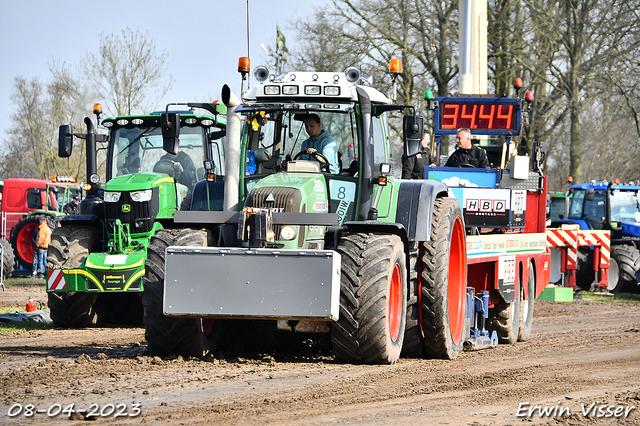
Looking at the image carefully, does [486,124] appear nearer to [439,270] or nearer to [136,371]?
[439,270]

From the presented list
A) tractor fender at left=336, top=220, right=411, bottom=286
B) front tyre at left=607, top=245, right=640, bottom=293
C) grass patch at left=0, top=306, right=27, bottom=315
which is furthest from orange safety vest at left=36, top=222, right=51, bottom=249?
tractor fender at left=336, top=220, right=411, bottom=286

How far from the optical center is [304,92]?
781 centimetres

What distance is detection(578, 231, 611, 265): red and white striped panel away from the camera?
18.4m

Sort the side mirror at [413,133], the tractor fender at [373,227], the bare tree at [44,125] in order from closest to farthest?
1. the tractor fender at [373,227]
2. the side mirror at [413,133]
3. the bare tree at [44,125]

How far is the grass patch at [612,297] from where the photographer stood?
713 inches

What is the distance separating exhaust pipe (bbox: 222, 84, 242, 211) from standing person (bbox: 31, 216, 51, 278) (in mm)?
12593

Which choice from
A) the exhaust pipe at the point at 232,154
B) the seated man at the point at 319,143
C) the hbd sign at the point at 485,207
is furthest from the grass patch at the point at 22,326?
the hbd sign at the point at 485,207

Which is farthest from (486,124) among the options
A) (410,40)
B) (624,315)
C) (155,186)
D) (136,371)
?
(410,40)

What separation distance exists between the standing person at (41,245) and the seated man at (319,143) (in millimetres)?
12950

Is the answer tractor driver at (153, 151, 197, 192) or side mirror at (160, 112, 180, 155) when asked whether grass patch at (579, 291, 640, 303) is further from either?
side mirror at (160, 112, 180, 155)

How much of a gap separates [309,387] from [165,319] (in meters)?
1.80

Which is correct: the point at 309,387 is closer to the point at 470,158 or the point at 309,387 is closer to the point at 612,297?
the point at 470,158

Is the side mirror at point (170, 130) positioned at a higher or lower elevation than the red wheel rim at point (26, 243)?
higher

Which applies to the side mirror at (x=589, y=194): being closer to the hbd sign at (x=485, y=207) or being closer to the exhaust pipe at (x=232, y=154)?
the hbd sign at (x=485, y=207)
